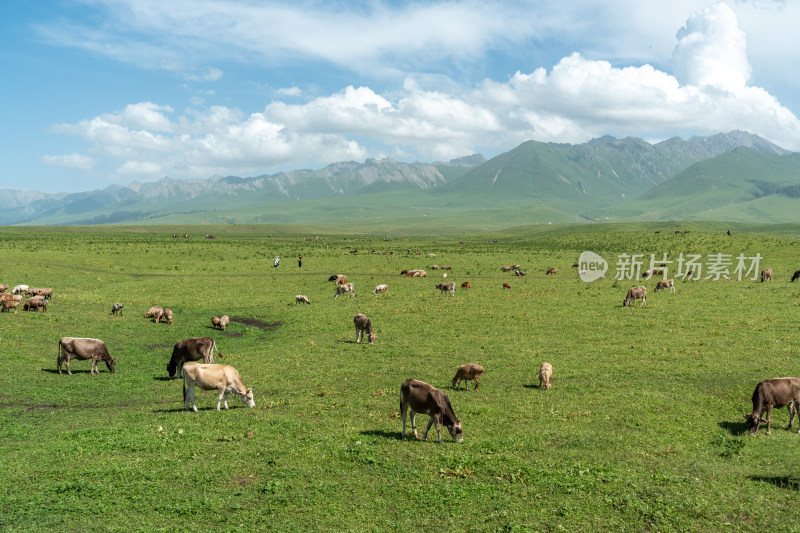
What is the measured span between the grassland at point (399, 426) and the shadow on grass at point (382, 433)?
116 mm

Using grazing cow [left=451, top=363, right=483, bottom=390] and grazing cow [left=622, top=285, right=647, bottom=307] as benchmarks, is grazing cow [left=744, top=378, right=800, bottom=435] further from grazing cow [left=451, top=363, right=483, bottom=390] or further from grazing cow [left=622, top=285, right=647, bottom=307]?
grazing cow [left=622, top=285, right=647, bottom=307]

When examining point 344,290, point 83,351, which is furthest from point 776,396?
point 344,290

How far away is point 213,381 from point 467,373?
1068cm

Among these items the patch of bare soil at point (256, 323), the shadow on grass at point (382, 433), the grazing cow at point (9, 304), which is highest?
the grazing cow at point (9, 304)

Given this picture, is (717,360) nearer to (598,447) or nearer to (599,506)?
(598,447)

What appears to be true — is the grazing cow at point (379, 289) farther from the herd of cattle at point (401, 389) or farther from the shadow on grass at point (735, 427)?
the shadow on grass at point (735, 427)

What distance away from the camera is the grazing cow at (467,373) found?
78.6ft

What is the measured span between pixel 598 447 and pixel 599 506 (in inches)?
154

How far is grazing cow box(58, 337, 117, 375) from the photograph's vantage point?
27.4 m

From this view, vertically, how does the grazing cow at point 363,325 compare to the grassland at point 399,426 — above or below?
above

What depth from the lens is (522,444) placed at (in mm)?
17078

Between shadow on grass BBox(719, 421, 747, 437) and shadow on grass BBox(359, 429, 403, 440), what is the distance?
11.4 m

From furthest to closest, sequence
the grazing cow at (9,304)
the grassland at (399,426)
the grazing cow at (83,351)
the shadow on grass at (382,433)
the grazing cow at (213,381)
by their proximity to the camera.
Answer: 1. the grazing cow at (9,304)
2. the grazing cow at (83,351)
3. the grazing cow at (213,381)
4. the shadow on grass at (382,433)
5. the grassland at (399,426)

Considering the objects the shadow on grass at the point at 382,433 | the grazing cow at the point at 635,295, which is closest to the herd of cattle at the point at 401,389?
the shadow on grass at the point at 382,433
